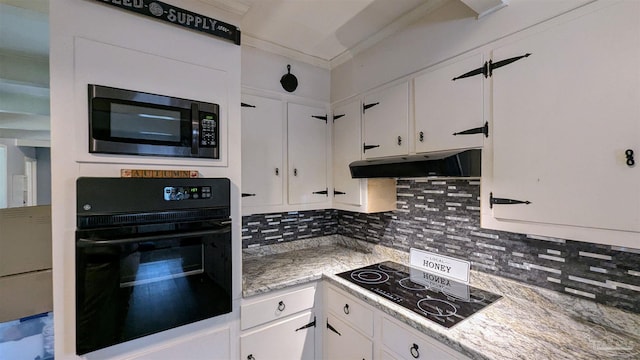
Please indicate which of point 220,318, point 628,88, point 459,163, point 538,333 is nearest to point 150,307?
point 220,318

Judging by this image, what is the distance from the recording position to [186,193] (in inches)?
47.1

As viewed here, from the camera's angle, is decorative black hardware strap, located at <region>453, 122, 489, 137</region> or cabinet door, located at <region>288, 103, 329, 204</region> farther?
cabinet door, located at <region>288, 103, 329, 204</region>

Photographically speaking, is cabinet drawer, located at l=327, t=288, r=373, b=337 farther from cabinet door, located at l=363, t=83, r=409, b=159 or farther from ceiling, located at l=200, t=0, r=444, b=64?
ceiling, located at l=200, t=0, r=444, b=64

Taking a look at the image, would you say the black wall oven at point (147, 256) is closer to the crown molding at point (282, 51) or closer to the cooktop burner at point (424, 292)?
the cooktop burner at point (424, 292)

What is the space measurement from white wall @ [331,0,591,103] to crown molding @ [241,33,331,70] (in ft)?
0.68

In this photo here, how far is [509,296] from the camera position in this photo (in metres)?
1.34

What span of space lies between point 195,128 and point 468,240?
1677 millimetres

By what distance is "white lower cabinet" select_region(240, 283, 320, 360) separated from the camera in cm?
145

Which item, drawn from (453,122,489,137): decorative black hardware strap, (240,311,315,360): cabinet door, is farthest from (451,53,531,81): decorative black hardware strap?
(240,311,315,360): cabinet door

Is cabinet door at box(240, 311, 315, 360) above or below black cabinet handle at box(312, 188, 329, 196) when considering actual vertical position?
below

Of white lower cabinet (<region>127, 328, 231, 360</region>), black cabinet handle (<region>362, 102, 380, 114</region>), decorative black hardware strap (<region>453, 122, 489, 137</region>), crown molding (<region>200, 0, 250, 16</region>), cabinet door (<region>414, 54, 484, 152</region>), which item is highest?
crown molding (<region>200, 0, 250, 16</region>)

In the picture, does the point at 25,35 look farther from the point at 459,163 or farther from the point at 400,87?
the point at 459,163

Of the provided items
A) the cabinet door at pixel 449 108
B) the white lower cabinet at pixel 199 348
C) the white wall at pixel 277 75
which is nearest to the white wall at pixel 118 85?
the white lower cabinet at pixel 199 348

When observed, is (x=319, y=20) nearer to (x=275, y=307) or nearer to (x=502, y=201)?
(x=502, y=201)
